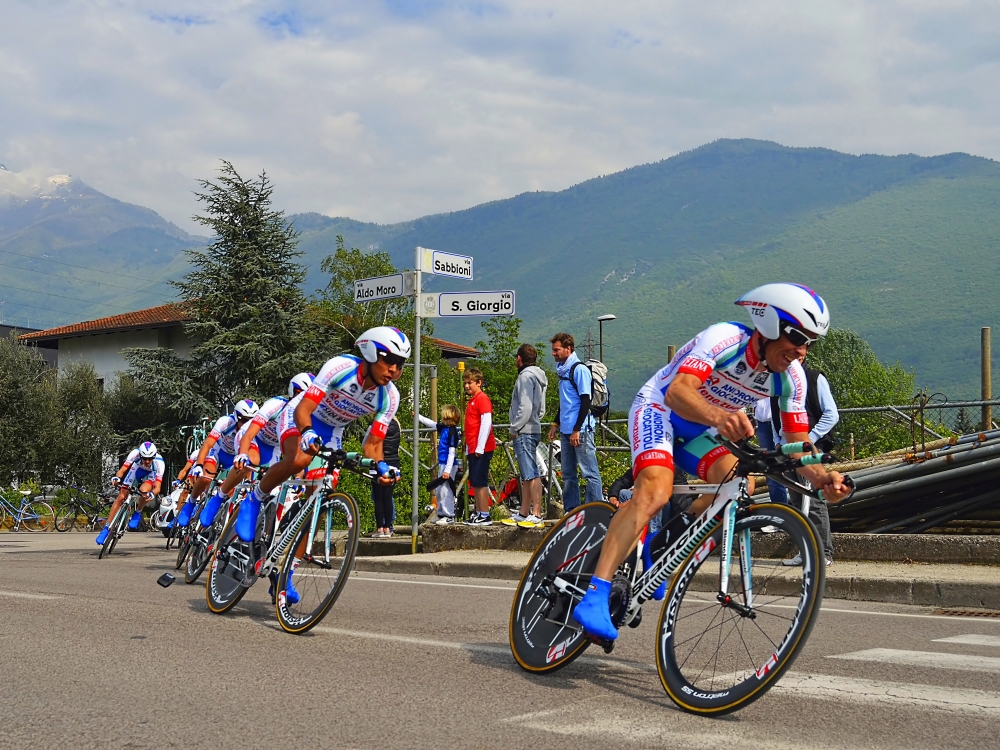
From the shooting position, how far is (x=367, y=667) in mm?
5715

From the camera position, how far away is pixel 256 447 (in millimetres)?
9492

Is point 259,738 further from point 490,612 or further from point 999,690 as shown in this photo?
point 490,612

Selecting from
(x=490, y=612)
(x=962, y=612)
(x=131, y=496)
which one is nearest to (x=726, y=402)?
(x=490, y=612)

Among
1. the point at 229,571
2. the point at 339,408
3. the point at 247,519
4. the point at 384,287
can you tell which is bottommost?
the point at 229,571

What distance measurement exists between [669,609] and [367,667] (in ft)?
6.05

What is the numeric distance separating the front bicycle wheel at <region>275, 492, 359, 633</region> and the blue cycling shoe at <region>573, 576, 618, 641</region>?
7.24 feet

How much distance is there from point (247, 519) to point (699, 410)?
14.2 ft

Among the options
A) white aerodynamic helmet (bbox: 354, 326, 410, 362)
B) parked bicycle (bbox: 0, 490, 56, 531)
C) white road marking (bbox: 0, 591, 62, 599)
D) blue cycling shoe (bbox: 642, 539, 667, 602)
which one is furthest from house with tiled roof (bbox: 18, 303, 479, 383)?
blue cycling shoe (bbox: 642, 539, 667, 602)

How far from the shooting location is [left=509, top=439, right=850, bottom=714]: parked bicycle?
4258 millimetres

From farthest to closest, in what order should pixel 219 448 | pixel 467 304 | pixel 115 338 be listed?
pixel 115 338
pixel 467 304
pixel 219 448

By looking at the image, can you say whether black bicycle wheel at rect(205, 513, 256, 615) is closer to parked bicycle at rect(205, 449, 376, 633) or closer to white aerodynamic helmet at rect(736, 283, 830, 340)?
parked bicycle at rect(205, 449, 376, 633)

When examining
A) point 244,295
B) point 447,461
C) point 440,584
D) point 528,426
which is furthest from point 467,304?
point 244,295

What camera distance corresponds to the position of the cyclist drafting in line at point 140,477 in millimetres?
15422

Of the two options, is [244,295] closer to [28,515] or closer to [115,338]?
[115,338]
